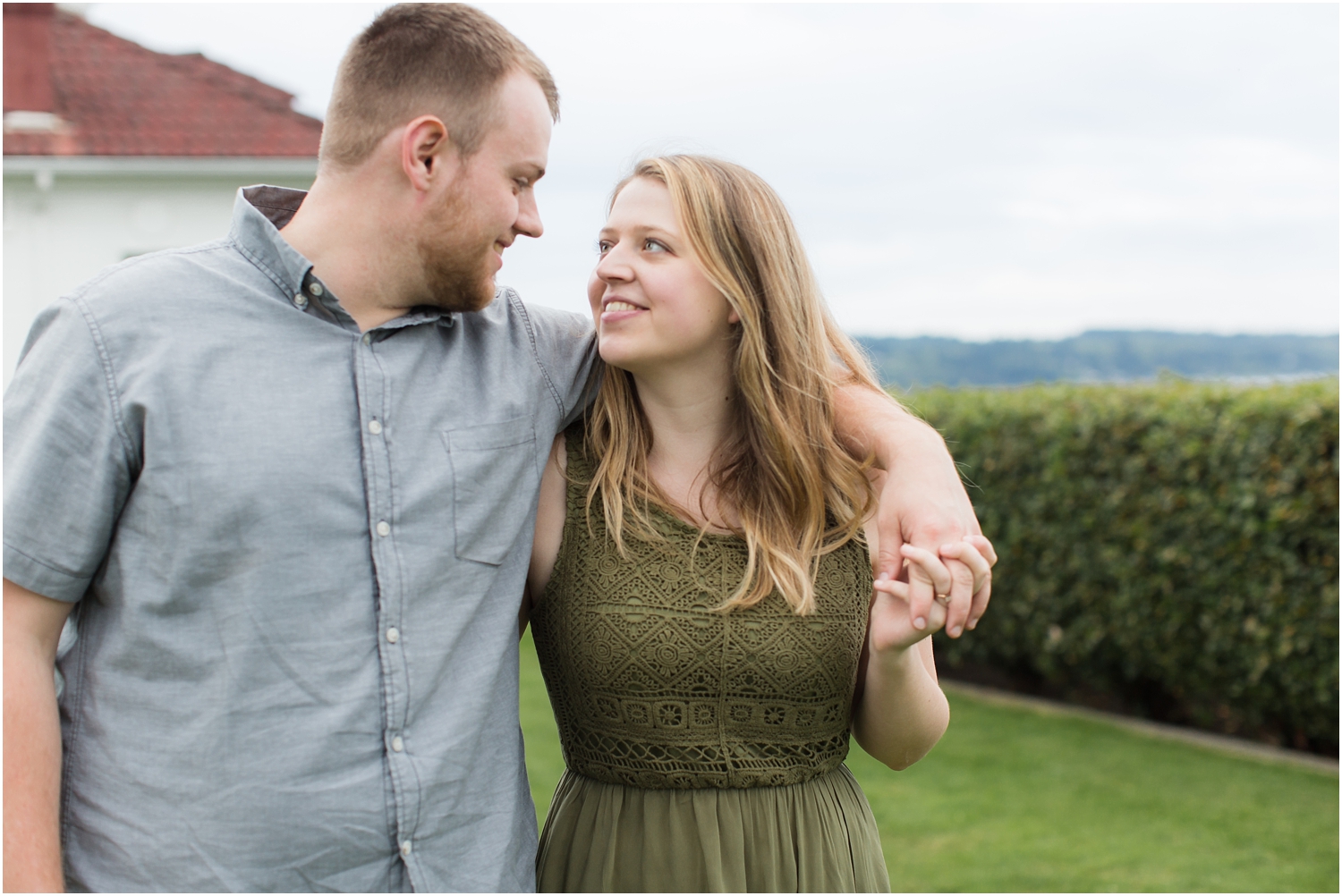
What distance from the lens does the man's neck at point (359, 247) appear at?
214 cm

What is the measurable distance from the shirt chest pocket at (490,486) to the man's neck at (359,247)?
0.92ft

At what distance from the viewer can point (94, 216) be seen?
9.57 m

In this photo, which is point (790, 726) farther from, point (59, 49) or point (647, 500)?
point (59, 49)

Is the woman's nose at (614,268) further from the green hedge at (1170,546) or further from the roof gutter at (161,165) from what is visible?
the roof gutter at (161,165)

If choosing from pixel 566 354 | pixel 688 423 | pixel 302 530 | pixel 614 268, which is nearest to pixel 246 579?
pixel 302 530

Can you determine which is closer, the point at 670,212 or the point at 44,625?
the point at 44,625

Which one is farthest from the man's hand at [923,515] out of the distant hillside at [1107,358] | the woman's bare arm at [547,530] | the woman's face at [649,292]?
the distant hillside at [1107,358]

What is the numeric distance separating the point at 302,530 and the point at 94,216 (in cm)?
881

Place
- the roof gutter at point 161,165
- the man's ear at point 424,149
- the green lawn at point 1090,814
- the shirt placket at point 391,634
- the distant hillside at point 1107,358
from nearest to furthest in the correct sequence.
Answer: the shirt placket at point 391,634 < the man's ear at point 424,149 < the green lawn at point 1090,814 < the distant hillside at point 1107,358 < the roof gutter at point 161,165

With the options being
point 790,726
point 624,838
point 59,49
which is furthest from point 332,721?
point 59,49

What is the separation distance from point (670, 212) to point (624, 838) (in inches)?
51.4

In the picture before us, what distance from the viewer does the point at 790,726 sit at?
252 cm

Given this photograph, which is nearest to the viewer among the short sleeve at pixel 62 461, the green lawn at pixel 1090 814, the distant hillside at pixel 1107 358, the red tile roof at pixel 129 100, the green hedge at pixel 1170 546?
the short sleeve at pixel 62 461

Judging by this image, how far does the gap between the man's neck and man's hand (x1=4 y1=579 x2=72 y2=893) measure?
69 cm
